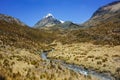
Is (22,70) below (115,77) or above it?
above

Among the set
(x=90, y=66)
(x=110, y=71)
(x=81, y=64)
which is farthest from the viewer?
(x=81, y=64)

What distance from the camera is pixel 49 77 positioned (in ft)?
70.8

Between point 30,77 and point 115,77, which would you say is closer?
point 30,77

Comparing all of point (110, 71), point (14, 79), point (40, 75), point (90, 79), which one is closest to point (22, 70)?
point (40, 75)

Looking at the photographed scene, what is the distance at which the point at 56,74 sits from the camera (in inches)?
927

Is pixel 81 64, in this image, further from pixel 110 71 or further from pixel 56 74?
pixel 56 74

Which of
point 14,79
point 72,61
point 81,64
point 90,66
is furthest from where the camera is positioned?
point 72,61

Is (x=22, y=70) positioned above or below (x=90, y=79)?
above

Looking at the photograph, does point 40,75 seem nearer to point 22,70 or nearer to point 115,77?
point 22,70

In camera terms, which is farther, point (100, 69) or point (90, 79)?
point (100, 69)

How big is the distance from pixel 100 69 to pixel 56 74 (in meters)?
9.95

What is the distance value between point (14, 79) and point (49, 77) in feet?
13.9

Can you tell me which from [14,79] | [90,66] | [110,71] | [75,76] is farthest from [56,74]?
[90,66]

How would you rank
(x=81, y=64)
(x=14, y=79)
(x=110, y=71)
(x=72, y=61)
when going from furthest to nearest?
(x=72, y=61)
(x=81, y=64)
(x=110, y=71)
(x=14, y=79)
